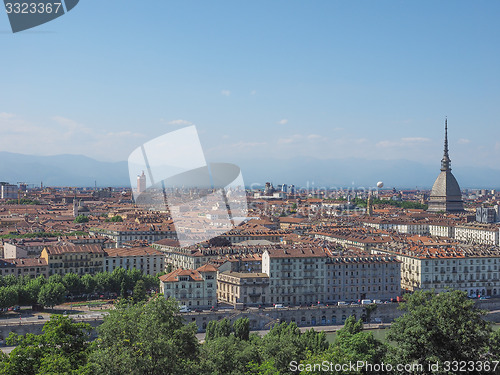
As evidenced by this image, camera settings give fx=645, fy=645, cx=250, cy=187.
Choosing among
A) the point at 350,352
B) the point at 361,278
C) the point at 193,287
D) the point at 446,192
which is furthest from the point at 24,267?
the point at 446,192

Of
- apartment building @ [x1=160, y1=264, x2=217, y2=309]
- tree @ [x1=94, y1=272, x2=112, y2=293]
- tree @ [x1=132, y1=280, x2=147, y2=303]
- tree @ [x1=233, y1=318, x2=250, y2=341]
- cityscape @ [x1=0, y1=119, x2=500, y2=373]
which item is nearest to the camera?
tree @ [x1=233, y1=318, x2=250, y2=341]

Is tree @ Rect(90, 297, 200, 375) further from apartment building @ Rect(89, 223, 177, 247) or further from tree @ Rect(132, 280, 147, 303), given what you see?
apartment building @ Rect(89, 223, 177, 247)

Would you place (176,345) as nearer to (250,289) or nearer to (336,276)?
(250,289)

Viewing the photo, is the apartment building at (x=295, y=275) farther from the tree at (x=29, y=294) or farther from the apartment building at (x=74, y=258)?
the tree at (x=29, y=294)

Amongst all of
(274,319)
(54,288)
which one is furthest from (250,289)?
(54,288)

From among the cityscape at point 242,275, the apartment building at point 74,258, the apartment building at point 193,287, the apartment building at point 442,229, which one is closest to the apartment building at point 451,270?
the cityscape at point 242,275

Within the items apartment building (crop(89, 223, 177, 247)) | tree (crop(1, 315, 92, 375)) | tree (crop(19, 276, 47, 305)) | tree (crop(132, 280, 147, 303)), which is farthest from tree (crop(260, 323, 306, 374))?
apartment building (crop(89, 223, 177, 247))

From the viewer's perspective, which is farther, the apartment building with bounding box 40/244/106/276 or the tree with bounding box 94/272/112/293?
the apartment building with bounding box 40/244/106/276

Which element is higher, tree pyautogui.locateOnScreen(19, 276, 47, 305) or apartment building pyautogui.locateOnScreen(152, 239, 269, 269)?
apartment building pyautogui.locateOnScreen(152, 239, 269, 269)
